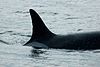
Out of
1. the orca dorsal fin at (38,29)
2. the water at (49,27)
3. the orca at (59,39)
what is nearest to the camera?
the water at (49,27)

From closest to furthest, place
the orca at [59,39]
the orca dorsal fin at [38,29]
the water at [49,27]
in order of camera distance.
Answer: the water at [49,27], the orca at [59,39], the orca dorsal fin at [38,29]

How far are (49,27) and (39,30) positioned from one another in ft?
17.1

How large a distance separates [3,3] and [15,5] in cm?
167

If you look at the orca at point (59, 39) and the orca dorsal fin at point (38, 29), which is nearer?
the orca at point (59, 39)

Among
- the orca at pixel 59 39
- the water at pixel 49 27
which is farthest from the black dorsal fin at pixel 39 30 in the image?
the water at pixel 49 27

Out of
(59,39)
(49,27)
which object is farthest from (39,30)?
(49,27)

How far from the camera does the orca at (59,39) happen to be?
1295 centimetres

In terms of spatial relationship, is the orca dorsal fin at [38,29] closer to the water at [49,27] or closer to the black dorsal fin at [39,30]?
the black dorsal fin at [39,30]

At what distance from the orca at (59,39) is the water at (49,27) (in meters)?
0.28

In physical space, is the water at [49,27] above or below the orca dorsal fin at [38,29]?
below

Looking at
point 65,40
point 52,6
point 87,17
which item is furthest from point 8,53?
point 52,6

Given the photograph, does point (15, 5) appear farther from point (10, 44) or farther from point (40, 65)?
point (40, 65)

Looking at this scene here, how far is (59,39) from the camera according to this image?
1327cm

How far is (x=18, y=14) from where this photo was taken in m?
23.2
